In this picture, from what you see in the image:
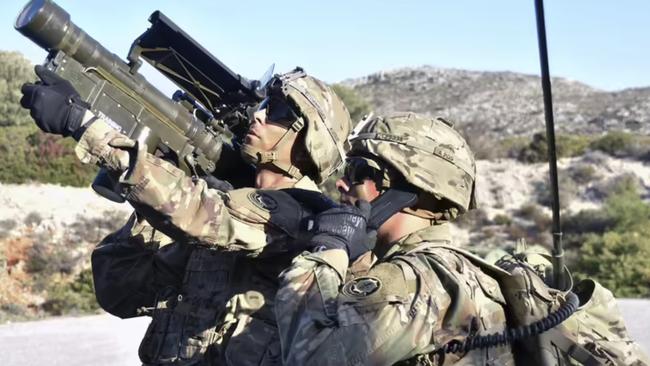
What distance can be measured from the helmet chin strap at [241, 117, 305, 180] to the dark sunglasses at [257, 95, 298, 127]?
3 centimetres

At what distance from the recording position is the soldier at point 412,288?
2773mm

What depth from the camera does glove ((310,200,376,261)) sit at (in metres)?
3.08

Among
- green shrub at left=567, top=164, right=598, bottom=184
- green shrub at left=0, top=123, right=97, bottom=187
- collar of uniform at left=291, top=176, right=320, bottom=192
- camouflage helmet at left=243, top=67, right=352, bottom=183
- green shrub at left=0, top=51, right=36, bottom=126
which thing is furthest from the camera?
green shrub at left=0, top=51, right=36, bottom=126

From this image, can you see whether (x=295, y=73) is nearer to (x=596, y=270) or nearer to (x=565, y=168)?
(x=596, y=270)

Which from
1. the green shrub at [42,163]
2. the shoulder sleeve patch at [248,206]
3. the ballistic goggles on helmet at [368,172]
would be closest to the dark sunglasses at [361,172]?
the ballistic goggles on helmet at [368,172]

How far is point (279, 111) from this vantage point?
3848 mm

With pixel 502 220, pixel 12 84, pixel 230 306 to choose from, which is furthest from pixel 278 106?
pixel 12 84

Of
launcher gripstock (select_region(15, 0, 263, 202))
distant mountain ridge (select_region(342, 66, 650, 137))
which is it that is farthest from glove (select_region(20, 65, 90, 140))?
distant mountain ridge (select_region(342, 66, 650, 137))

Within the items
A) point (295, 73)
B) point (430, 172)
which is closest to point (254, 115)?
point (295, 73)

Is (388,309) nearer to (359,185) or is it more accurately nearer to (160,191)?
(359,185)

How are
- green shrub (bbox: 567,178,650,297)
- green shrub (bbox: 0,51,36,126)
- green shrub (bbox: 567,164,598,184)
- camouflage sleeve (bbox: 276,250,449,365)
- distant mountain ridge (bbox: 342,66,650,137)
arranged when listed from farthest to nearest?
distant mountain ridge (bbox: 342,66,650,137), green shrub (bbox: 0,51,36,126), green shrub (bbox: 567,164,598,184), green shrub (bbox: 567,178,650,297), camouflage sleeve (bbox: 276,250,449,365)

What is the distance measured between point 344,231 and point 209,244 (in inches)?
20.2

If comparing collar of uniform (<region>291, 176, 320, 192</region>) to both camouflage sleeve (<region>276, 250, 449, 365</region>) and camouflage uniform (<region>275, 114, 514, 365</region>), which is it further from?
camouflage sleeve (<region>276, 250, 449, 365</region>)

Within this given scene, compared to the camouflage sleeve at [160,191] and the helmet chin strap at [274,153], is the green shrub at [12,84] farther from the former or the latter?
the camouflage sleeve at [160,191]
